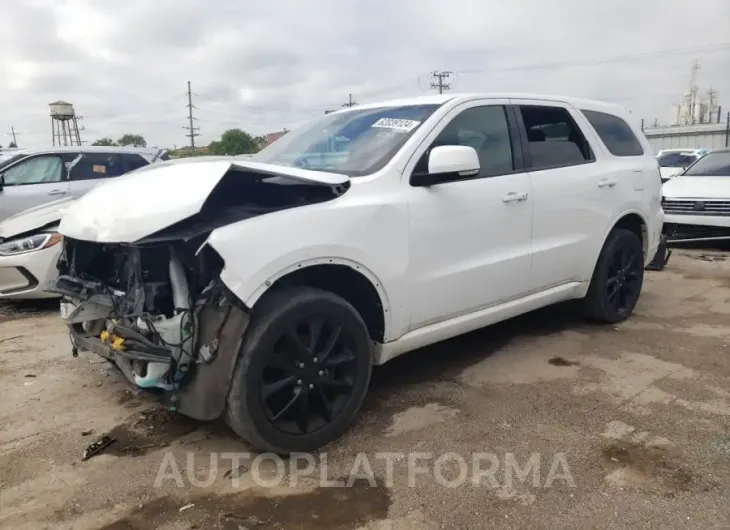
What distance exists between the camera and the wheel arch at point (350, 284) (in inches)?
122

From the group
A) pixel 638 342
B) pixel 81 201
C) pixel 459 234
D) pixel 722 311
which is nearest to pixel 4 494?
pixel 81 201

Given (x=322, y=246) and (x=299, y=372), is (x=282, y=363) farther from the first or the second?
(x=322, y=246)

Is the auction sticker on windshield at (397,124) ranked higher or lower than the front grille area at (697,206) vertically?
higher

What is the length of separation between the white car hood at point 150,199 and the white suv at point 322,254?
1cm

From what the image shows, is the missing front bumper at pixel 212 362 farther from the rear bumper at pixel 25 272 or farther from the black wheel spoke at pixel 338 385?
the rear bumper at pixel 25 272

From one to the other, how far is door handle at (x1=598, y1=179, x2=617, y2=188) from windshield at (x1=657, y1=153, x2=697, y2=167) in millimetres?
14596

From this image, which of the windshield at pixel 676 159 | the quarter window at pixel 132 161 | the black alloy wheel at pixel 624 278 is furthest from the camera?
the windshield at pixel 676 159

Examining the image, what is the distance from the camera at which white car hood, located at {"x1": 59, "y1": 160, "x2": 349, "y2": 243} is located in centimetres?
285

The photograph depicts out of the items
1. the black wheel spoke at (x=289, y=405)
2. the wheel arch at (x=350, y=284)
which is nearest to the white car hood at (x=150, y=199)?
the wheel arch at (x=350, y=284)

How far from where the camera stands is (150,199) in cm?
300

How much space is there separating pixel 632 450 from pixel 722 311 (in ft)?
10.7

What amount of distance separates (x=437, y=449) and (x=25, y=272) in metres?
4.65

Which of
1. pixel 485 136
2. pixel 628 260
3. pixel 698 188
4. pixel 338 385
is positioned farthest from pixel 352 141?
pixel 698 188

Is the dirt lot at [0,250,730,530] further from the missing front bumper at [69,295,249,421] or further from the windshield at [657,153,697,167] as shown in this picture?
the windshield at [657,153,697,167]
